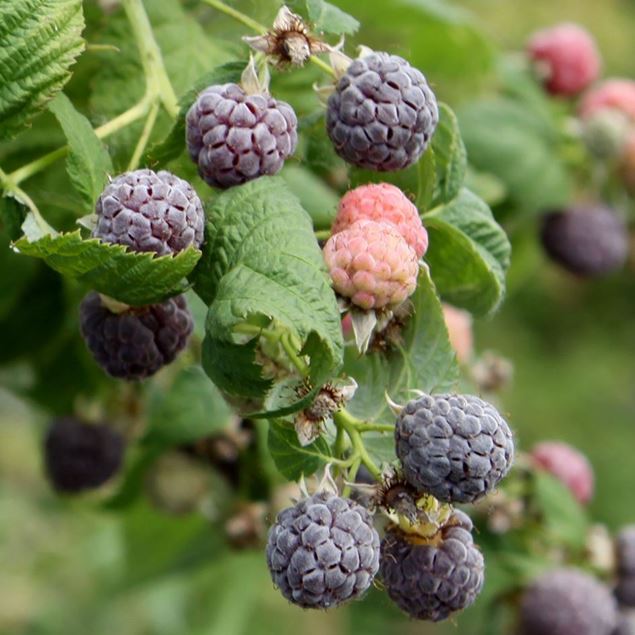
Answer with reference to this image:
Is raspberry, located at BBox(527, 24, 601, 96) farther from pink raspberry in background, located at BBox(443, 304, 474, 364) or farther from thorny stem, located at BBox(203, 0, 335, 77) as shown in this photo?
thorny stem, located at BBox(203, 0, 335, 77)

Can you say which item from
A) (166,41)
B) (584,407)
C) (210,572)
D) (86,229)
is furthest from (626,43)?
(86,229)

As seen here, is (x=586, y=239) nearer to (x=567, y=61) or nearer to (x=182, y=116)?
(x=567, y=61)

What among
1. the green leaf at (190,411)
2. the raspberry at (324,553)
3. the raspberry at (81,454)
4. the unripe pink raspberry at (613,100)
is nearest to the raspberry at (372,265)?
the raspberry at (324,553)

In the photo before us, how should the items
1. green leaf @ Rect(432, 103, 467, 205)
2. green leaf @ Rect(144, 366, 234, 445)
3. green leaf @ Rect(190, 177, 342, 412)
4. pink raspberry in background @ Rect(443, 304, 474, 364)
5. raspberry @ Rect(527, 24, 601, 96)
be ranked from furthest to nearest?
raspberry @ Rect(527, 24, 601, 96) → pink raspberry in background @ Rect(443, 304, 474, 364) → green leaf @ Rect(144, 366, 234, 445) → green leaf @ Rect(432, 103, 467, 205) → green leaf @ Rect(190, 177, 342, 412)

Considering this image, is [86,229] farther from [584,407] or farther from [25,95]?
[584,407]

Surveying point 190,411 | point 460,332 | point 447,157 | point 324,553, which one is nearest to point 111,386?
point 190,411

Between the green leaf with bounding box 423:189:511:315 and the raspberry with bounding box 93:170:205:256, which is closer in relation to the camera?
the raspberry with bounding box 93:170:205:256

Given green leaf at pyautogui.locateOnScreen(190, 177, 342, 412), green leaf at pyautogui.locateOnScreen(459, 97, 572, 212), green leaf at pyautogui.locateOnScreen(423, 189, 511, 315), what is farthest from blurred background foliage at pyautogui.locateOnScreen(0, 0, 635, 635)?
green leaf at pyautogui.locateOnScreen(190, 177, 342, 412)
